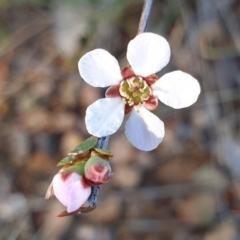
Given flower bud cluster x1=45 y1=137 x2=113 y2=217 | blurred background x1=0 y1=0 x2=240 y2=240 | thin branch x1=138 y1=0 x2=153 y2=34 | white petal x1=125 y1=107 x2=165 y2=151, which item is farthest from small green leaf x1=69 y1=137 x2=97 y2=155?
blurred background x1=0 y1=0 x2=240 y2=240

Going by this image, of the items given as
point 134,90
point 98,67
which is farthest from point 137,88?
point 98,67

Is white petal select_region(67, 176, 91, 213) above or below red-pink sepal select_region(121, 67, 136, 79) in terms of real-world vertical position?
below

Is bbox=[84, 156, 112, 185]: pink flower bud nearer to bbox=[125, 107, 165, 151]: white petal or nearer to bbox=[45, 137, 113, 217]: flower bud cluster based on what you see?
bbox=[45, 137, 113, 217]: flower bud cluster

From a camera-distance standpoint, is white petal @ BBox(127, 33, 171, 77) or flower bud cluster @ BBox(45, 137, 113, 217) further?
white petal @ BBox(127, 33, 171, 77)

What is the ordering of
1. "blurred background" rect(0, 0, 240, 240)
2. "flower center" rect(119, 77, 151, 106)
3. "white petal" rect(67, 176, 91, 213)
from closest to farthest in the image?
"white petal" rect(67, 176, 91, 213), "flower center" rect(119, 77, 151, 106), "blurred background" rect(0, 0, 240, 240)

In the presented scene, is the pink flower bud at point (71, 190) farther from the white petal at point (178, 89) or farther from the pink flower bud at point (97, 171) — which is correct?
the white petal at point (178, 89)

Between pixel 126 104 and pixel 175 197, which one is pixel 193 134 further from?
pixel 126 104

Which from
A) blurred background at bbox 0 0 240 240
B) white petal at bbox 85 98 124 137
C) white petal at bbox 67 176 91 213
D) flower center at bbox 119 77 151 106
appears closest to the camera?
white petal at bbox 67 176 91 213

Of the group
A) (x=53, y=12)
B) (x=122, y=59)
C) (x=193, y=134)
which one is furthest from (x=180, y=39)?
(x=53, y=12)
